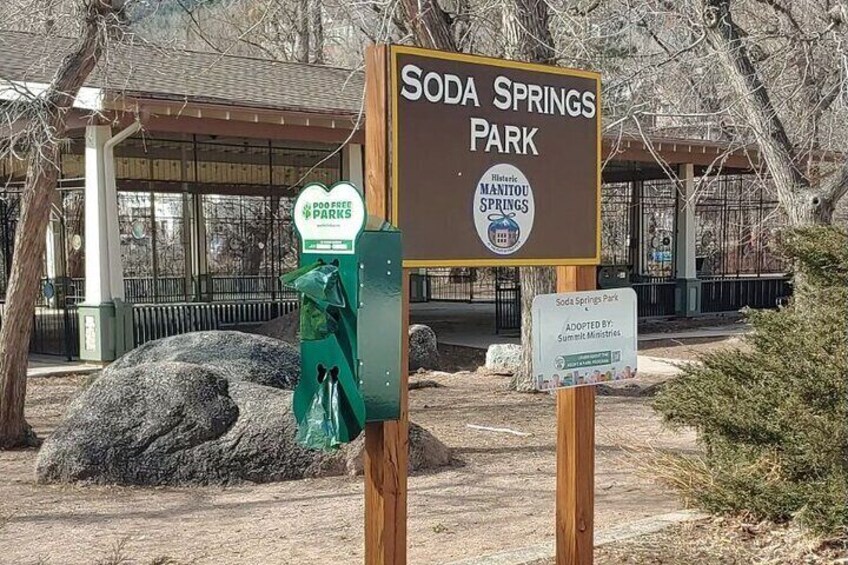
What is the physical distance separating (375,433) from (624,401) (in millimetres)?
7930

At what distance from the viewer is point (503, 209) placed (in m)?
3.78

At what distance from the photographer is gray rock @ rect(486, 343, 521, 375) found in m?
13.0

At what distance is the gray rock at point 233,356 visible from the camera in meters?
8.50

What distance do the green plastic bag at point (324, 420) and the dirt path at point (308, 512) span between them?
209cm

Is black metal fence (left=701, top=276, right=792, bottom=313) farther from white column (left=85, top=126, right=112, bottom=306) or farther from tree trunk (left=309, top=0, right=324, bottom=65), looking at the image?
white column (left=85, top=126, right=112, bottom=306)

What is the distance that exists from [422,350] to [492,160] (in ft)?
33.0

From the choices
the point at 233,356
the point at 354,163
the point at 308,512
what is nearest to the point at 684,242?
the point at 354,163

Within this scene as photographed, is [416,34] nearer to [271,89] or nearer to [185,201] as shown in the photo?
[271,89]

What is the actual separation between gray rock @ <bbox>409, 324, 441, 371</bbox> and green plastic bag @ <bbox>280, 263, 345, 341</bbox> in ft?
33.7

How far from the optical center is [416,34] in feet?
34.8

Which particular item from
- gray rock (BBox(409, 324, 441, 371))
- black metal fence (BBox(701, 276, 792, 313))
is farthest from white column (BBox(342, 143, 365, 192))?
black metal fence (BBox(701, 276, 792, 313))

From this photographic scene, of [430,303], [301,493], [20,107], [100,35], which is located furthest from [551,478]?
[430,303]

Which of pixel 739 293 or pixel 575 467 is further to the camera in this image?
pixel 739 293

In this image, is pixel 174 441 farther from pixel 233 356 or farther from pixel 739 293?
pixel 739 293
